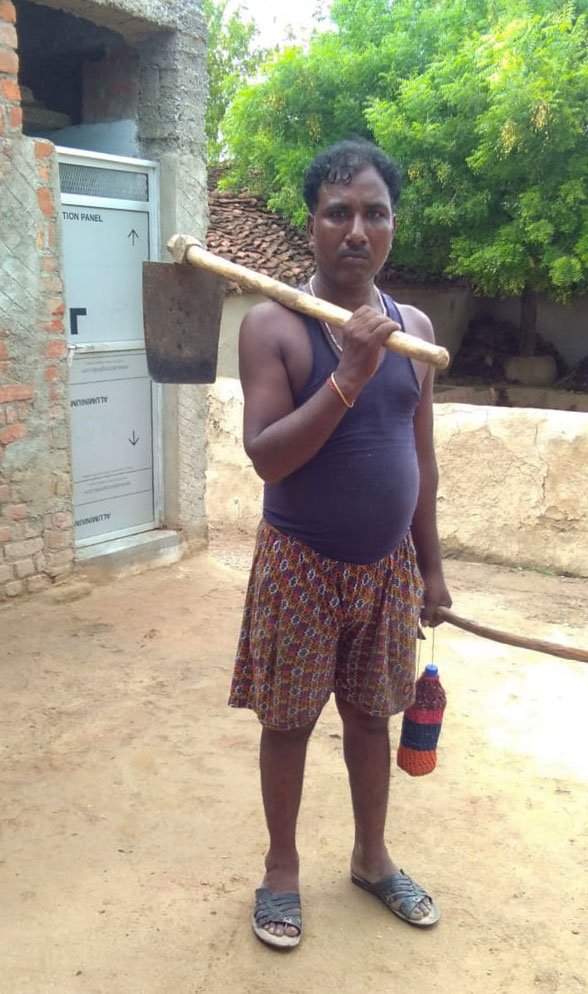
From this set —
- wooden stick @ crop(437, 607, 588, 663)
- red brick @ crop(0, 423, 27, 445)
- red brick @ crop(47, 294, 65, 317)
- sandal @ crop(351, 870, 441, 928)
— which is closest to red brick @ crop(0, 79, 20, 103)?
red brick @ crop(47, 294, 65, 317)

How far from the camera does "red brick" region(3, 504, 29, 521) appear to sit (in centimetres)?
407

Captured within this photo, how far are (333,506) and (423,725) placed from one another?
71 cm

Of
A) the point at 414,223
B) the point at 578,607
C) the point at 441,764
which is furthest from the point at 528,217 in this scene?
the point at 441,764

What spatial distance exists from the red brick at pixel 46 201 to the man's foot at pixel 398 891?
314 cm

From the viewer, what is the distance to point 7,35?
377cm

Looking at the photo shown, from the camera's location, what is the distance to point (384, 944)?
2.11 meters

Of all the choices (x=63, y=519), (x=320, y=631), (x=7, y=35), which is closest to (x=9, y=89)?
(x=7, y=35)

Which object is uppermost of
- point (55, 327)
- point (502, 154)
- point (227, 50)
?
point (227, 50)

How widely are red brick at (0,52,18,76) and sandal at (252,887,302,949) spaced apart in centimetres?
345

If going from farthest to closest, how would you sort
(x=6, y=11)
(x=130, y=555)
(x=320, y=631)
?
(x=130, y=555)
(x=6, y=11)
(x=320, y=631)

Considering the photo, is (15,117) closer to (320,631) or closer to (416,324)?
(416,324)

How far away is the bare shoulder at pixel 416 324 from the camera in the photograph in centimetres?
201

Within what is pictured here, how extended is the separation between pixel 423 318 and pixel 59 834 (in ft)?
5.85

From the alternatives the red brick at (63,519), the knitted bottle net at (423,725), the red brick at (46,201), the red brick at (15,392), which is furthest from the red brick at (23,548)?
the knitted bottle net at (423,725)
